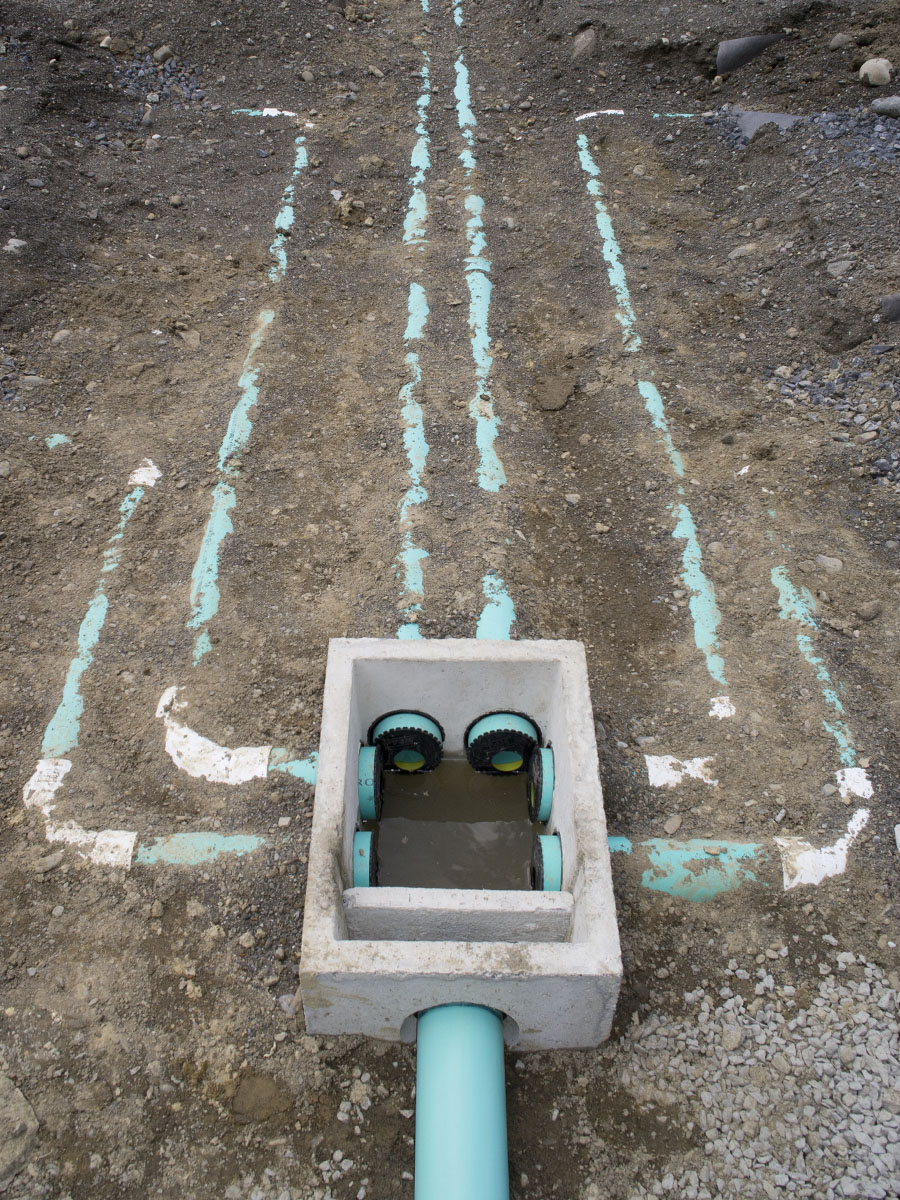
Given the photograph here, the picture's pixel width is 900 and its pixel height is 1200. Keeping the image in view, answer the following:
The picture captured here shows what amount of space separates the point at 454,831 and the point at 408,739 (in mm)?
538

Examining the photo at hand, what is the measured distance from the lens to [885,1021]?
3.44m

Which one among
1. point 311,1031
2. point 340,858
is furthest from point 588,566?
point 311,1031

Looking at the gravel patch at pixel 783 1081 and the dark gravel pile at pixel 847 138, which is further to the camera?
the dark gravel pile at pixel 847 138

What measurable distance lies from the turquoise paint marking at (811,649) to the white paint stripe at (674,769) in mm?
676

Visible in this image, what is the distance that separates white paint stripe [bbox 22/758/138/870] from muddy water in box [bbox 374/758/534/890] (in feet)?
3.95

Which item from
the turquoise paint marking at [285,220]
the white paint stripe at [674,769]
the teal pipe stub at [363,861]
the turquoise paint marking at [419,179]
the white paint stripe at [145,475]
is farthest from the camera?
the turquoise paint marking at [419,179]

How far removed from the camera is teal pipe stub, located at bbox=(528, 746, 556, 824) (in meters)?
4.01

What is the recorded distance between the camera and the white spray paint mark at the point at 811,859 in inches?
153

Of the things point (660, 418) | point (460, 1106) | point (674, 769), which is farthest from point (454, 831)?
point (660, 418)

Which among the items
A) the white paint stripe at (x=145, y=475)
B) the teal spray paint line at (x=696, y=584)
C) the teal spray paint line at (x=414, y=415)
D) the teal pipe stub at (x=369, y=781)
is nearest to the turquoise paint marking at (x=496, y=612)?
the teal spray paint line at (x=414, y=415)

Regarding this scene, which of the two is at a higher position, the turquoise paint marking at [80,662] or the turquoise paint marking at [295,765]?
the turquoise paint marking at [80,662]

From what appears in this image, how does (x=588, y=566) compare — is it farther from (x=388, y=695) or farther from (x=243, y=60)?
(x=243, y=60)

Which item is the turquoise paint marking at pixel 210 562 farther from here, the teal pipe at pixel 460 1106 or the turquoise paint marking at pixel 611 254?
the turquoise paint marking at pixel 611 254

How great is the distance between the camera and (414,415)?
593cm
